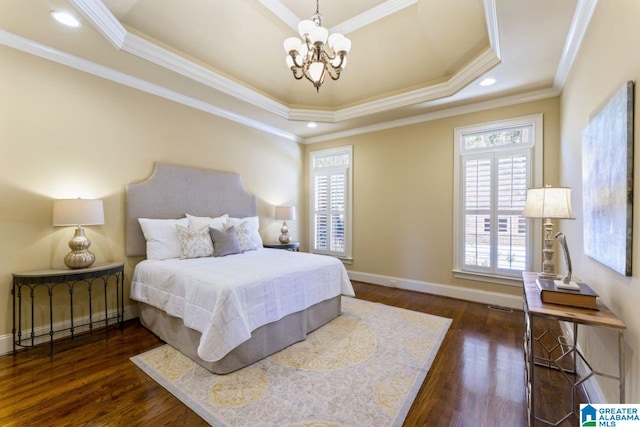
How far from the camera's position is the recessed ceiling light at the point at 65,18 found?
7.14ft

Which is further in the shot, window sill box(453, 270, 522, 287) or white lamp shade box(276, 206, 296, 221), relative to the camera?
white lamp shade box(276, 206, 296, 221)

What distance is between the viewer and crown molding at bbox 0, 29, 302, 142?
2.49 m

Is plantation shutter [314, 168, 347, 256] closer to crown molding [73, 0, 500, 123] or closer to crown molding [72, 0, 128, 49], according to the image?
crown molding [73, 0, 500, 123]

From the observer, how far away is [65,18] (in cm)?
223

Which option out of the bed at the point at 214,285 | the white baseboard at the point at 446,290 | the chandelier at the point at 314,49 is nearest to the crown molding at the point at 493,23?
the chandelier at the point at 314,49

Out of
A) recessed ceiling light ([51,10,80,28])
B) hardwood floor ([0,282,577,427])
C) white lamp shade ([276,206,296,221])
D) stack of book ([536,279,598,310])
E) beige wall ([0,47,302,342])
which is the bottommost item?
hardwood floor ([0,282,577,427])

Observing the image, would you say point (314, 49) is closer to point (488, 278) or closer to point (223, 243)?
point (223, 243)

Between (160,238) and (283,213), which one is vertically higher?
(283,213)

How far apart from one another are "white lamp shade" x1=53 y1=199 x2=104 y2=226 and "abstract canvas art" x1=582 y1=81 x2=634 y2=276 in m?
3.93

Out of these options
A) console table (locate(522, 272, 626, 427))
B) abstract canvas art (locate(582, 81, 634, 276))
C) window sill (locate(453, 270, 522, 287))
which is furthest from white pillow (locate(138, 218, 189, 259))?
window sill (locate(453, 270, 522, 287))

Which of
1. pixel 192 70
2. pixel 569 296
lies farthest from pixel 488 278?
pixel 192 70

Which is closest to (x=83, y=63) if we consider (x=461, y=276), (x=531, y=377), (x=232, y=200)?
(x=232, y=200)

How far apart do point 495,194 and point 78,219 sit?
15.8 ft

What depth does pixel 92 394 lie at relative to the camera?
1.90m
